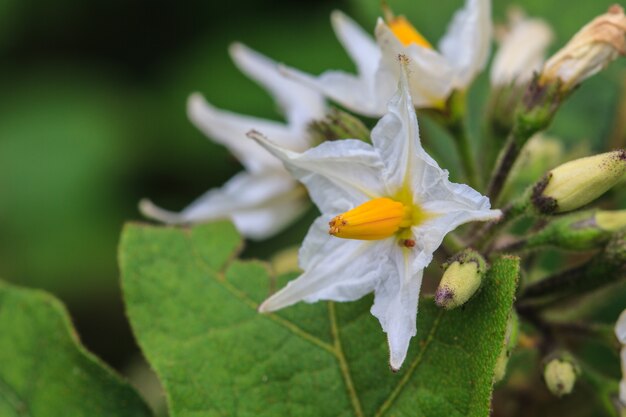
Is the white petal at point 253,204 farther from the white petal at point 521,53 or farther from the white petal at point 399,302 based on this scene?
the white petal at point 399,302

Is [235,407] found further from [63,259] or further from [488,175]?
[63,259]

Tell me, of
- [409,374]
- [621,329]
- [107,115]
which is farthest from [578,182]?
[107,115]

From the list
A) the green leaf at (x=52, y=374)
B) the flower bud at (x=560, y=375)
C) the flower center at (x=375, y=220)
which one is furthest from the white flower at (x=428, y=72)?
the green leaf at (x=52, y=374)

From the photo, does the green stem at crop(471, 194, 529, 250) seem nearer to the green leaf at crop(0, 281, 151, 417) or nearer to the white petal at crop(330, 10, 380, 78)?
the white petal at crop(330, 10, 380, 78)

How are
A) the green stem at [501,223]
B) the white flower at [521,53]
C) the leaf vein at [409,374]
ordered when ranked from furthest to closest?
the white flower at [521,53], the green stem at [501,223], the leaf vein at [409,374]

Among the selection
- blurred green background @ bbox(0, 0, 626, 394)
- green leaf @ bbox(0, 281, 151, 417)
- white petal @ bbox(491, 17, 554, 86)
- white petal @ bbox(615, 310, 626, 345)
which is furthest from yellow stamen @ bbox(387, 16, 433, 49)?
blurred green background @ bbox(0, 0, 626, 394)

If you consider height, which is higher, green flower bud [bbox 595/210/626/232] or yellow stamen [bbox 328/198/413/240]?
green flower bud [bbox 595/210/626/232]

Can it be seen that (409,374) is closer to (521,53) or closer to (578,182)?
(578,182)

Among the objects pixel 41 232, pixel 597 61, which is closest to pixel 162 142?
pixel 41 232
